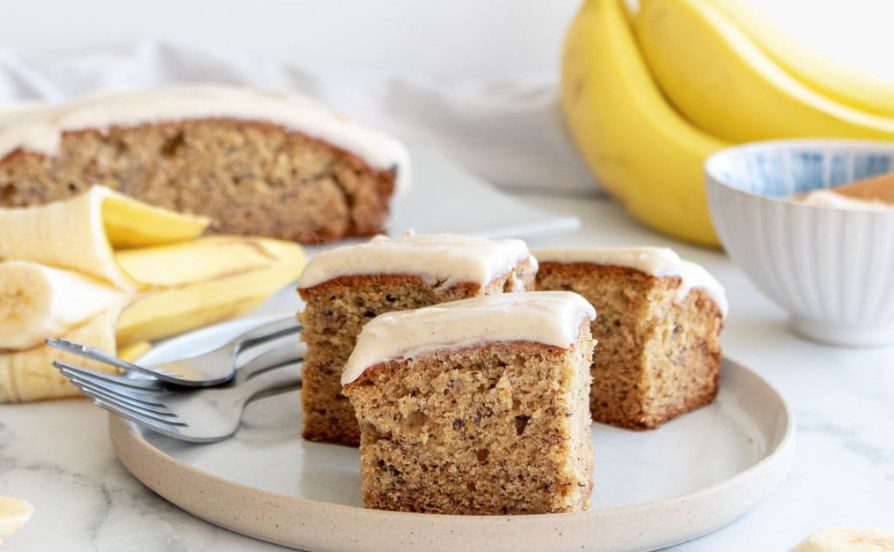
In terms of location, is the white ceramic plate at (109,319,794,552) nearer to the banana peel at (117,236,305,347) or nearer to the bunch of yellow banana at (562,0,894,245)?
the banana peel at (117,236,305,347)

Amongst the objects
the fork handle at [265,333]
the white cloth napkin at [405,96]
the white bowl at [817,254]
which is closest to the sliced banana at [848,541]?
the white bowl at [817,254]

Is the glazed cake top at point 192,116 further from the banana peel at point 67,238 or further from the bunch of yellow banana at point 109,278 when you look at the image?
the banana peel at point 67,238

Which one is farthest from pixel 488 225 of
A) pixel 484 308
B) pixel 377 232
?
pixel 484 308

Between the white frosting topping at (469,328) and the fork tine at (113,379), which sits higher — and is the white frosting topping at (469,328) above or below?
above

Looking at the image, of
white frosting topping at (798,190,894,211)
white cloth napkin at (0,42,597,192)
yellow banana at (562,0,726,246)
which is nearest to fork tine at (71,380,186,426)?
white frosting topping at (798,190,894,211)

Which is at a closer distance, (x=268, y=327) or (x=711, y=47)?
(x=268, y=327)

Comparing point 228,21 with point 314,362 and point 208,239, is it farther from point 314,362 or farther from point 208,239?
point 314,362
